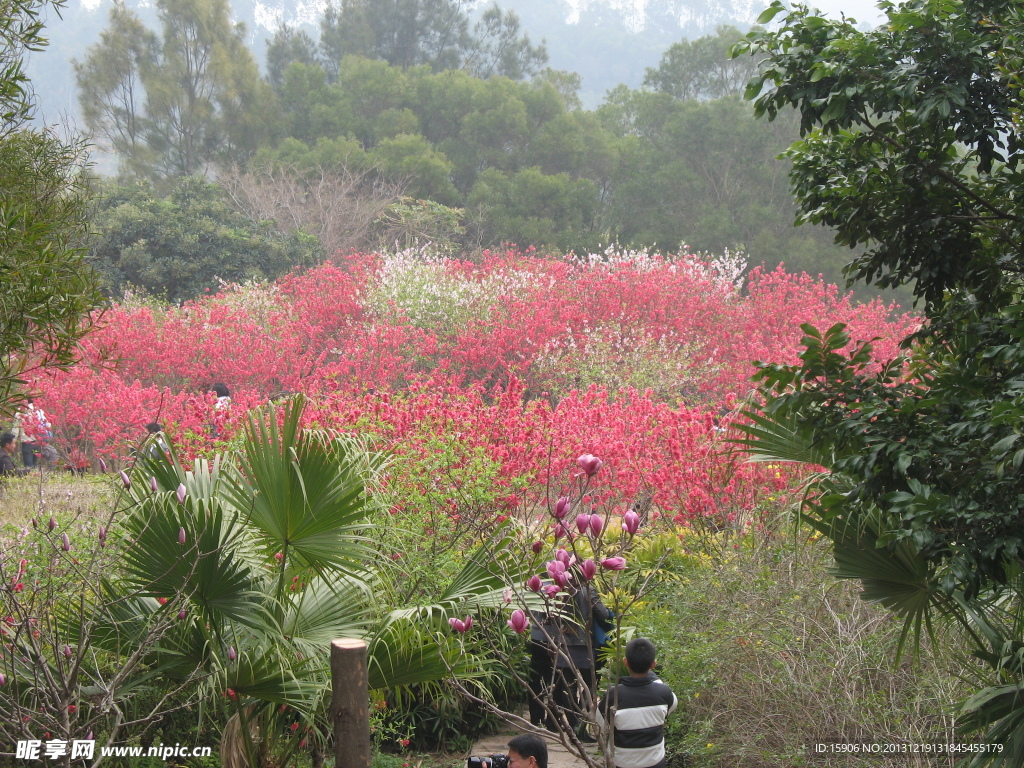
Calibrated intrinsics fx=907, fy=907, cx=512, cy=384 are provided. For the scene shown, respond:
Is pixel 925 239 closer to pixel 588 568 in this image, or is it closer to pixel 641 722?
pixel 588 568

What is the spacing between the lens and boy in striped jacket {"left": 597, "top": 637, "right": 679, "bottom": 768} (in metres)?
4.16

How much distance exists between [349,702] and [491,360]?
37.0 feet

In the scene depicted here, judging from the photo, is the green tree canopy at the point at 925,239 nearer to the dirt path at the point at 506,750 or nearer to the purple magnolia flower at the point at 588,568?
the purple magnolia flower at the point at 588,568

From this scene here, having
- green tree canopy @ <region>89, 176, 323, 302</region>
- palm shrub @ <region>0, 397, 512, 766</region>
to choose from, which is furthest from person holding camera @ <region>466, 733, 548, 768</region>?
green tree canopy @ <region>89, 176, 323, 302</region>

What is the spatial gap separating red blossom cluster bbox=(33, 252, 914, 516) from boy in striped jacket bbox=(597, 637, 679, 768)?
8.42ft

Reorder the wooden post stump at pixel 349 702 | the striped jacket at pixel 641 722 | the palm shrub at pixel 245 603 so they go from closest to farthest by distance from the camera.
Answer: the wooden post stump at pixel 349 702
the palm shrub at pixel 245 603
the striped jacket at pixel 641 722

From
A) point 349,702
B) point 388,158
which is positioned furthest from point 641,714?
point 388,158

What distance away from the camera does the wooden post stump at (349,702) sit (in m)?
3.19

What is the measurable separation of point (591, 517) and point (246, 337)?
1220 cm

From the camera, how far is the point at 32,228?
12.4 ft

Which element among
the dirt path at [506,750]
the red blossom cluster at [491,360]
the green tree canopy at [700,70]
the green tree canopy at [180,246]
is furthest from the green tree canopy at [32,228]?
the green tree canopy at [700,70]

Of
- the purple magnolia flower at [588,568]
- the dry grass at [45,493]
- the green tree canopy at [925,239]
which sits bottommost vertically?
the dry grass at [45,493]

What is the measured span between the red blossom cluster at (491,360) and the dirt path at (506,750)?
165 centimetres

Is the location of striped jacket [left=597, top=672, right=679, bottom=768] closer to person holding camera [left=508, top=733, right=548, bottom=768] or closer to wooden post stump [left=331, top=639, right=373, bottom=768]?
person holding camera [left=508, top=733, right=548, bottom=768]
